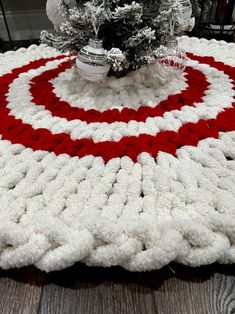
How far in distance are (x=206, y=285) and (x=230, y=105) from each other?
47 centimetres

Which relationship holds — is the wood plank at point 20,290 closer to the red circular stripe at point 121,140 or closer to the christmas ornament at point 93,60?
the red circular stripe at point 121,140

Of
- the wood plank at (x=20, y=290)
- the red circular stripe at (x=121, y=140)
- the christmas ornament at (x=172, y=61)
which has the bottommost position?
the wood plank at (x=20, y=290)

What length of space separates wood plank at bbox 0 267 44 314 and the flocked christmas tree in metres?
0.45

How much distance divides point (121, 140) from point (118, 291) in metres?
0.31

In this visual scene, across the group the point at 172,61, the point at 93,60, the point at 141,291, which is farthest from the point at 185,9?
the point at 141,291

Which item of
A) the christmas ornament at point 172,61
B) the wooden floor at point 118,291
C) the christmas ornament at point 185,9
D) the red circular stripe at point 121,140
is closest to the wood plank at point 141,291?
the wooden floor at point 118,291

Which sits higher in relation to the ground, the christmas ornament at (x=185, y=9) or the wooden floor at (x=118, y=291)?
the christmas ornament at (x=185, y=9)

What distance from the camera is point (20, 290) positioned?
433mm

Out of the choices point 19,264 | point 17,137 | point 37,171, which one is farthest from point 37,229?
point 17,137

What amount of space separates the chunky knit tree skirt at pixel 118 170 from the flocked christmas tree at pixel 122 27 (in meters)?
0.09

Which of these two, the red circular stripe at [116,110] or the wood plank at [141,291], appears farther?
the red circular stripe at [116,110]

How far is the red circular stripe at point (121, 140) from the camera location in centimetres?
62

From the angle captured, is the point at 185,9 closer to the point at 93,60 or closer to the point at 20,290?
the point at 93,60

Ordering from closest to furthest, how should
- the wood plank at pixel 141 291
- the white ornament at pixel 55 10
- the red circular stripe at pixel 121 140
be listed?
1. the wood plank at pixel 141 291
2. the red circular stripe at pixel 121 140
3. the white ornament at pixel 55 10
